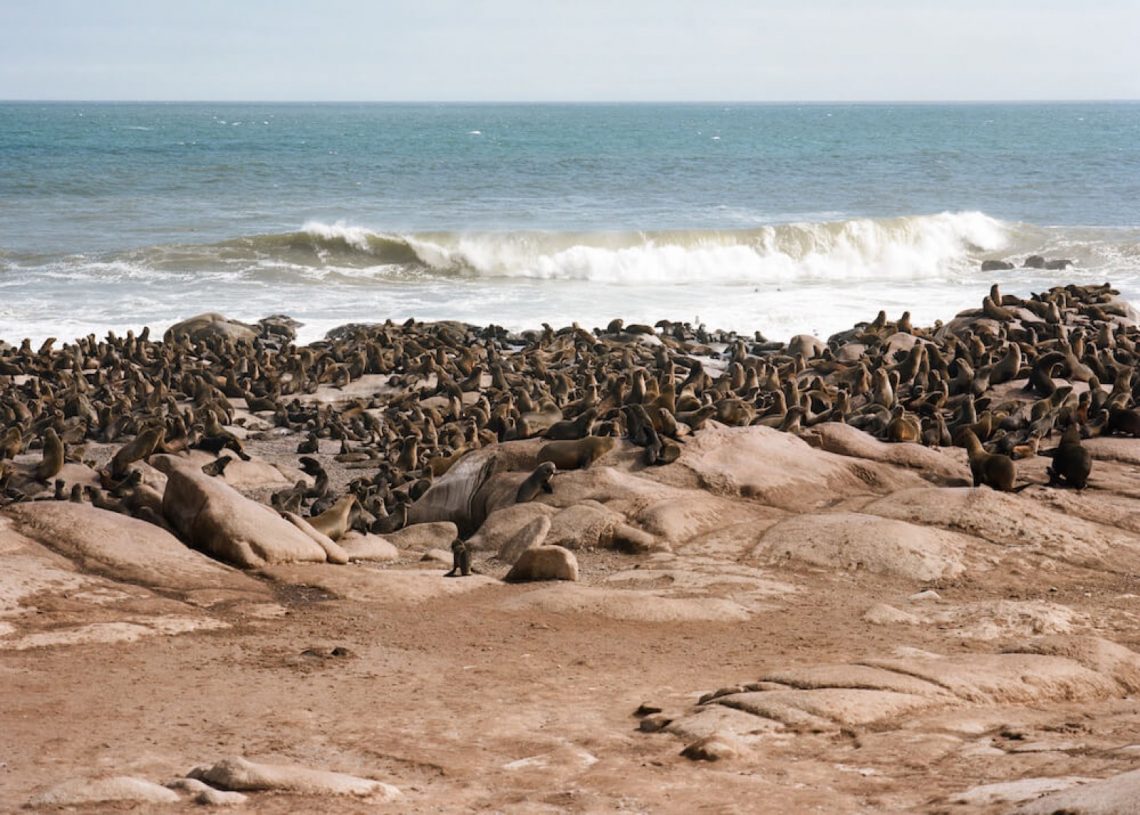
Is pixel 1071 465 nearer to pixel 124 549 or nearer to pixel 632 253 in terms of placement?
pixel 124 549

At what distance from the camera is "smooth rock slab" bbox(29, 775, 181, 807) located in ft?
17.1

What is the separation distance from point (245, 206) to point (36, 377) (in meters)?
32.4

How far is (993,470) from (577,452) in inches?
149

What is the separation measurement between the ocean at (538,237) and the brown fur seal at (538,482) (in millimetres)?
15537

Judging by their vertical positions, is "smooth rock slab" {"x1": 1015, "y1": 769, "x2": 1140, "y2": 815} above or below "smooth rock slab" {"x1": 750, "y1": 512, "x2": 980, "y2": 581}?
above

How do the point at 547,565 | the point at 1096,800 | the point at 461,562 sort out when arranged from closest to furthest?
the point at 1096,800
the point at 547,565
the point at 461,562

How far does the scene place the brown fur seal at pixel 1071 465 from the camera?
1210 centimetres

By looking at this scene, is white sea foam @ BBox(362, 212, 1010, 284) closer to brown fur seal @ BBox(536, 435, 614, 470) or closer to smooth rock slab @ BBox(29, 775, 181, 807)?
brown fur seal @ BBox(536, 435, 614, 470)

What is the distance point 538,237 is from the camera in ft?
137

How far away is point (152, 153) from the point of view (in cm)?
7944

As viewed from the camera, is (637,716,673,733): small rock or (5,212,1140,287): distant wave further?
(5,212,1140,287): distant wave

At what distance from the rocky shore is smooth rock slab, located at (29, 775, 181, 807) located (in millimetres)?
17

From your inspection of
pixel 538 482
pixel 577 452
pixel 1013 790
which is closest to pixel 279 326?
pixel 577 452

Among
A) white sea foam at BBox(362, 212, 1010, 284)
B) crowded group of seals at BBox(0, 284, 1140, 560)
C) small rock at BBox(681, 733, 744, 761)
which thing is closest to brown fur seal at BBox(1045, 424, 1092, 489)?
crowded group of seals at BBox(0, 284, 1140, 560)
